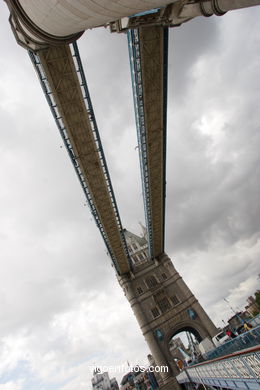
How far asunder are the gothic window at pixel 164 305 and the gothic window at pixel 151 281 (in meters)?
2.88

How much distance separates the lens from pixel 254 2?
23.8 feet

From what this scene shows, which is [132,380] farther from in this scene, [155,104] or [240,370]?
[155,104]

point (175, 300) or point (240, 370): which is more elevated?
point (175, 300)

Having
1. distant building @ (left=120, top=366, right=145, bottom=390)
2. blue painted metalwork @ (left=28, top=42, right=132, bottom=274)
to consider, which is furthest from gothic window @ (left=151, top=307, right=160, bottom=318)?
distant building @ (left=120, top=366, right=145, bottom=390)

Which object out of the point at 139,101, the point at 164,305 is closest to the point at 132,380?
the point at 164,305

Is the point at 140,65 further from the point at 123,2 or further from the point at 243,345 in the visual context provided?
the point at 243,345

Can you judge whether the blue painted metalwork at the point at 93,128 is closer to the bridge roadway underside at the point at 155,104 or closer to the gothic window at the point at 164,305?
the bridge roadway underside at the point at 155,104

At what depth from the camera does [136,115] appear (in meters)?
20.2

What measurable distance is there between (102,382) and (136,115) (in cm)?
14047

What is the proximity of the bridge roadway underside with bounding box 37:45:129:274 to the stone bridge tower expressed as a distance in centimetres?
1636

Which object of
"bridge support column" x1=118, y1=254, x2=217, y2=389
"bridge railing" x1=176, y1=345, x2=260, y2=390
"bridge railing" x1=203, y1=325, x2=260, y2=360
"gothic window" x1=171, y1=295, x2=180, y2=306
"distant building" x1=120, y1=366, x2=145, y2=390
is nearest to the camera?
"bridge railing" x1=176, y1=345, x2=260, y2=390

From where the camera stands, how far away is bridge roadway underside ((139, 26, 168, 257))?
52.7 ft

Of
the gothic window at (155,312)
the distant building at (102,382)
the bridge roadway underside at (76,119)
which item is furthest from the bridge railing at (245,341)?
the distant building at (102,382)

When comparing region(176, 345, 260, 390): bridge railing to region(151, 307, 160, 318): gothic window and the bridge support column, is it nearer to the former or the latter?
the bridge support column
